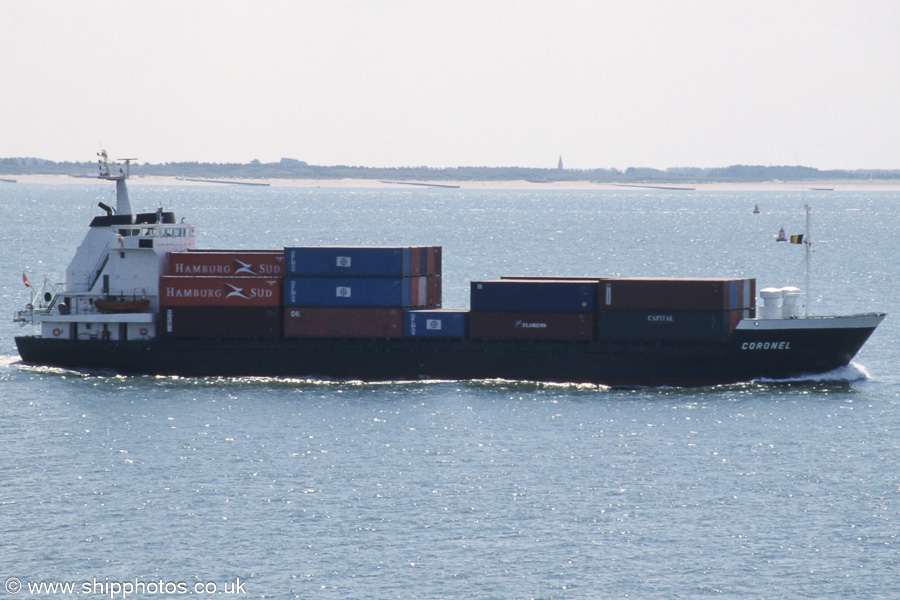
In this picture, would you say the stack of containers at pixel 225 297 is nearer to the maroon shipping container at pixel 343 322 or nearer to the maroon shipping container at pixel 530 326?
the maroon shipping container at pixel 343 322

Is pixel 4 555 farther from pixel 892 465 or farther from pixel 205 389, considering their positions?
pixel 892 465

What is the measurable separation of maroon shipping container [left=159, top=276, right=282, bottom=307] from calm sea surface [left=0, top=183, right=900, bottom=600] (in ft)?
12.2

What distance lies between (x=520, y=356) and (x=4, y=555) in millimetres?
25966

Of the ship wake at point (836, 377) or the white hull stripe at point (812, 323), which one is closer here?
the white hull stripe at point (812, 323)

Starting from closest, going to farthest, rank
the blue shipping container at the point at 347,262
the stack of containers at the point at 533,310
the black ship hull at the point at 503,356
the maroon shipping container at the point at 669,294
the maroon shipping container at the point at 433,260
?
1. the maroon shipping container at the point at 669,294
2. the black ship hull at the point at 503,356
3. the stack of containers at the point at 533,310
4. the blue shipping container at the point at 347,262
5. the maroon shipping container at the point at 433,260

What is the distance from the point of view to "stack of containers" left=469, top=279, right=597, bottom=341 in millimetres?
50969

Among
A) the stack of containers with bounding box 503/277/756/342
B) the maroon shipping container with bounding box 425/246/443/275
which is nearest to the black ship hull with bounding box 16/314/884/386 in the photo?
the stack of containers with bounding box 503/277/756/342

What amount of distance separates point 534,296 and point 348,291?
840 centimetres

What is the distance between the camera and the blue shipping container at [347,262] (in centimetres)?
5203

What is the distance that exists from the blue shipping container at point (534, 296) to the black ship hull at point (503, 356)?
1571mm

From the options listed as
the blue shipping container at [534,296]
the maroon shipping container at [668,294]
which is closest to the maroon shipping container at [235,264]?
the blue shipping container at [534,296]

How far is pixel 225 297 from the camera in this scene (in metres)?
53.2

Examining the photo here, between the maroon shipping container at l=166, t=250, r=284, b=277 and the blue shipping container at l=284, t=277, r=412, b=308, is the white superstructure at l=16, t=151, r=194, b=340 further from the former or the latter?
Answer: the blue shipping container at l=284, t=277, r=412, b=308

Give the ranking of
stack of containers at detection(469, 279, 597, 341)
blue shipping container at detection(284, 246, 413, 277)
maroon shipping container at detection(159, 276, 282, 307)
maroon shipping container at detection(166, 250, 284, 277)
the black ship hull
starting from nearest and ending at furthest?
1. the black ship hull
2. stack of containers at detection(469, 279, 597, 341)
3. blue shipping container at detection(284, 246, 413, 277)
4. maroon shipping container at detection(159, 276, 282, 307)
5. maroon shipping container at detection(166, 250, 284, 277)
